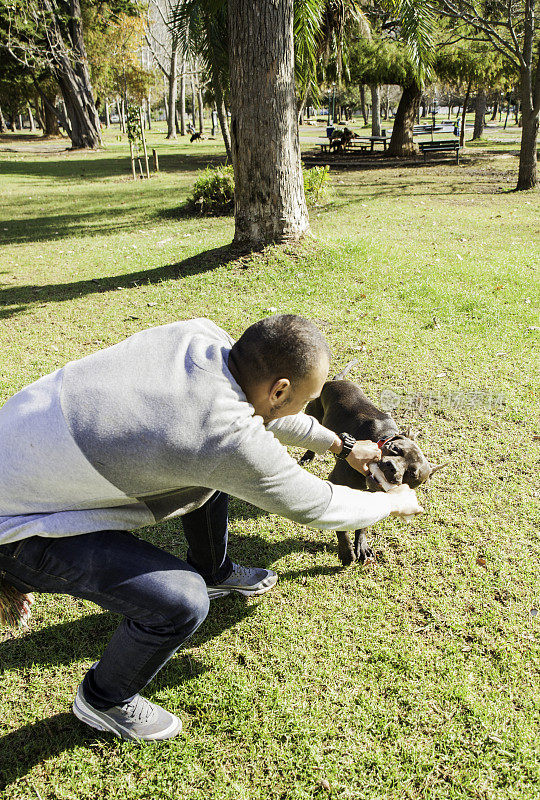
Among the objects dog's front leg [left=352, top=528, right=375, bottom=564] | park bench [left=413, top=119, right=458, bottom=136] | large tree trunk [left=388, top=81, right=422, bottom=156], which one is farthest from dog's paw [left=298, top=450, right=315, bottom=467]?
park bench [left=413, top=119, right=458, bottom=136]

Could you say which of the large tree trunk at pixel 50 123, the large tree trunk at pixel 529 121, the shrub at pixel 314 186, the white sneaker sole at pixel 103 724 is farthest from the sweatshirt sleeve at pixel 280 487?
the large tree trunk at pixel 50 123

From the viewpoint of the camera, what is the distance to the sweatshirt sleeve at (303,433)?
287 centimetres

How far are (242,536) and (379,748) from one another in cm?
153

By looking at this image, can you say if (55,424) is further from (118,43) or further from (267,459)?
(118,43)

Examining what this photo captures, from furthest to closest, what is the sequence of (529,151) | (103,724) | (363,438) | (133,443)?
(529,151), (363,438), (103,724), (133,443)

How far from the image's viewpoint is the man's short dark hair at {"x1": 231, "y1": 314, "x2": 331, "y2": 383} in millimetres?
2033

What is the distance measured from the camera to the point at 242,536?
12.1ft

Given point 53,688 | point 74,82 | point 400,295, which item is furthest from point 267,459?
point 74,82

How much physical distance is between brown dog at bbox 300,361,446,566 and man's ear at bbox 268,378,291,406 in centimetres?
102

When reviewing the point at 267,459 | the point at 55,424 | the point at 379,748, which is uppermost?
the point at 55,424

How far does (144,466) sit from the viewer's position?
1871 mm

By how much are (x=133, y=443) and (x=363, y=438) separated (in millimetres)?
1984

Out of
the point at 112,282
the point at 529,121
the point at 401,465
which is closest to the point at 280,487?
the point at 401,465

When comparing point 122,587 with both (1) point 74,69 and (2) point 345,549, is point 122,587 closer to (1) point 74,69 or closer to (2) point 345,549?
(2) point 345,549
